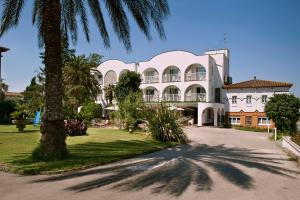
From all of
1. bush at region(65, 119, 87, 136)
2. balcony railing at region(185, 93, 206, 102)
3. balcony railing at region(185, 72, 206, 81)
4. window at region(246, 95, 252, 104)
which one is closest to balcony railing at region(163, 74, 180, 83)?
balcony railing at region(185, 72, 206, 81)

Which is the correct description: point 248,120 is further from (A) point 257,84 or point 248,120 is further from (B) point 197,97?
(B) point 197,97

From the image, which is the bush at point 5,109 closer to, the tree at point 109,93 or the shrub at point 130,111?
the shrub at point 130,111

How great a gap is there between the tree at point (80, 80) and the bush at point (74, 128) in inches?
1005

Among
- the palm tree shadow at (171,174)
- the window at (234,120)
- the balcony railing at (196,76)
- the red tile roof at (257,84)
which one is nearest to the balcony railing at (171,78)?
the balcony railing at (196,76)

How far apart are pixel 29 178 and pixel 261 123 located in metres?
39.4

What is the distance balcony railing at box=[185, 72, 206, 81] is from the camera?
147 feet

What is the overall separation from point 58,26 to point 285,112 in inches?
814

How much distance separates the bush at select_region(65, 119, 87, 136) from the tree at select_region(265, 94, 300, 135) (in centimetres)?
1547

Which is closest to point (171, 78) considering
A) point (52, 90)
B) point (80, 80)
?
point (80, 80)

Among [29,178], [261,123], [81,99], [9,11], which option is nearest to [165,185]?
[29,178]

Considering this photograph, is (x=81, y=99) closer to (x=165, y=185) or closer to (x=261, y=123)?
(x=261, y=123)

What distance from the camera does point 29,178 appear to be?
29.8 feet

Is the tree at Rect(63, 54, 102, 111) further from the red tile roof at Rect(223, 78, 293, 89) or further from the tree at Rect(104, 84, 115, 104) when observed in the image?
the red tile roof at Rect(223, 78, 293, 89)

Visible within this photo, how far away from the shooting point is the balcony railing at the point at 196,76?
4482cm
